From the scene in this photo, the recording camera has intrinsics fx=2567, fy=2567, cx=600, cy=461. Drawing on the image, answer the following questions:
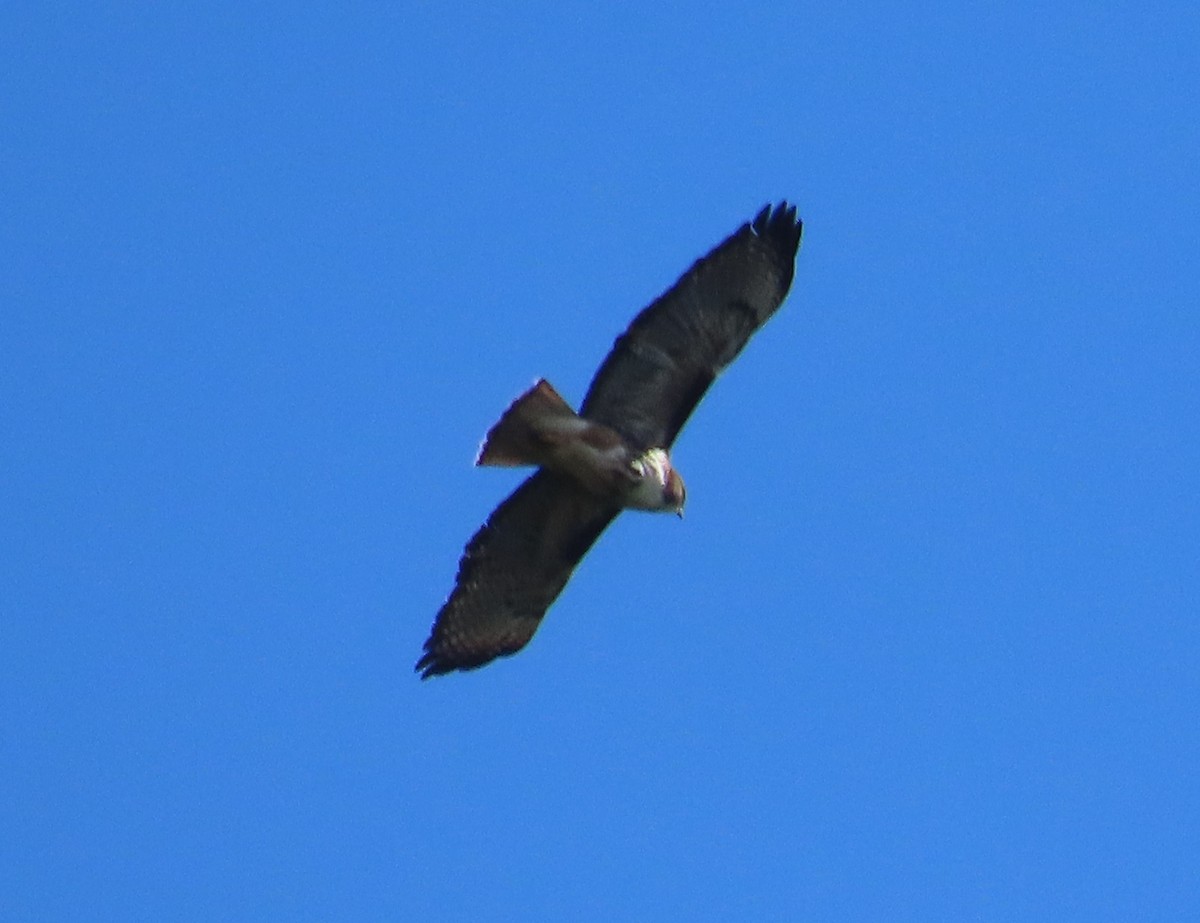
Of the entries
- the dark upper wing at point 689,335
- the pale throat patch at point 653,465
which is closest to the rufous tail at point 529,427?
the dark upper wing at point 689,335

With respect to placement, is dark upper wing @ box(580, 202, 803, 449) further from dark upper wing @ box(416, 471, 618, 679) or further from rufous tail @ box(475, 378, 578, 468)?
dark upper wing @ box(416, 471, 618, 679)

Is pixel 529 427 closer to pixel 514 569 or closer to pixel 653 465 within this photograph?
pixel 653 465

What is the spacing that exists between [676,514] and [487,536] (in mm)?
1071

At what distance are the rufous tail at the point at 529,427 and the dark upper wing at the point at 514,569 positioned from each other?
434 millimetres

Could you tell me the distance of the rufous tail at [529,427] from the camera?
511 inches

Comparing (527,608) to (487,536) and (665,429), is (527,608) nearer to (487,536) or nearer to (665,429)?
(487,536)

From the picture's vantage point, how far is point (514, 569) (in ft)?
A: 45.6

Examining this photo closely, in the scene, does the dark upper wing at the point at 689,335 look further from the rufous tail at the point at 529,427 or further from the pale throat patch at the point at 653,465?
the rufous tail at the point at 529,427

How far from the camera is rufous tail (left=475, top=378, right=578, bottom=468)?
13.0 m

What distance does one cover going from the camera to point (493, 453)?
13039mm

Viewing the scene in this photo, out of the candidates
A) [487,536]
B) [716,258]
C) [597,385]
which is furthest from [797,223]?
[487,536]

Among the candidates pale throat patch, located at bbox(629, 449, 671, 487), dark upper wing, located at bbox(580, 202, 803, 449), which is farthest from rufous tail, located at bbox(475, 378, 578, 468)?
pale throat patch, located at bbox(629, 449, 671, 487)

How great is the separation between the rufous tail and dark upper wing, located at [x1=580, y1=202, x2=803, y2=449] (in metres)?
0.27

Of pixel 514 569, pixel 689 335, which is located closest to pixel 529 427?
pixel 689 335
